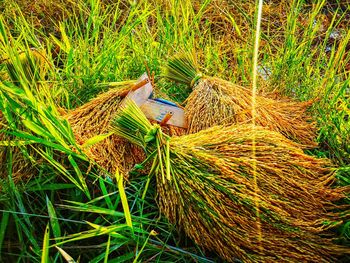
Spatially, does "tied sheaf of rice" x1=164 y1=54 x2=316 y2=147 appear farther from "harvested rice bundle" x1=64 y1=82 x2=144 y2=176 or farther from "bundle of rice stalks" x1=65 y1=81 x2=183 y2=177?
"harvested rice bundle" x1=64 y1=82 x2=144 y2=176

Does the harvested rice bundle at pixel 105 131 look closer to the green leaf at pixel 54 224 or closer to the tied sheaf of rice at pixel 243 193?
the tied sheaf of rice at pixel 243 193

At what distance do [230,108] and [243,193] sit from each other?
530 millimetres

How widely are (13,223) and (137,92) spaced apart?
2.15ft

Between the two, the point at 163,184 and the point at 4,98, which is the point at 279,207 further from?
the point at 4,98

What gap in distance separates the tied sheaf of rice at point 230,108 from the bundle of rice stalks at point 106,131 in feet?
0.43

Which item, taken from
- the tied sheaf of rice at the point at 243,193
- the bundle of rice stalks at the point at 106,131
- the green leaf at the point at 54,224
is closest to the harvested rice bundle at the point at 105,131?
the bundle of rice stalks at the point at 106,131

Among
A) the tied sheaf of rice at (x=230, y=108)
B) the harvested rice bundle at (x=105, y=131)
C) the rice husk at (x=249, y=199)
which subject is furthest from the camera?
the tied sheaf of rice at (x=230, y=108)

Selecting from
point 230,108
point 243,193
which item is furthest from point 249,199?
point 230,108

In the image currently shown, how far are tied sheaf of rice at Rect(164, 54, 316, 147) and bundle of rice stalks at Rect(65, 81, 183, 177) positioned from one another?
0.13 m

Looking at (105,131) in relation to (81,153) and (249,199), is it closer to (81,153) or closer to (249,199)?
(81,153)

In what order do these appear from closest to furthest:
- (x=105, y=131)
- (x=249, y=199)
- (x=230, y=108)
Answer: (x=249, y=199), (x=105, y=131), (x=230, y=108)

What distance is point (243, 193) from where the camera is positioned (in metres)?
1.38

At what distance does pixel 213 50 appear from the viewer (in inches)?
90.0

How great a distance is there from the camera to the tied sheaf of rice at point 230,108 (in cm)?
178
